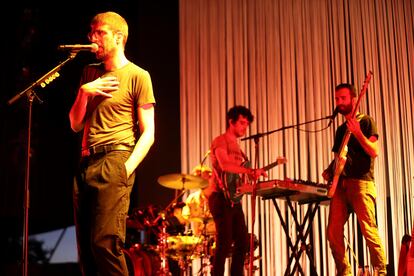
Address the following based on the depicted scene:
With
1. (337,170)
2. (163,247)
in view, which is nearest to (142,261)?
(163,247)

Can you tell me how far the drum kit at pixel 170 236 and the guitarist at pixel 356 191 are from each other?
203 centimetres

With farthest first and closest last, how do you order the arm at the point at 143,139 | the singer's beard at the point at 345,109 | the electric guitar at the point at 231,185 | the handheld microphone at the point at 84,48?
the electric guitar at the point at 231,185 < the singer's beard at the point at 345,109 < the handheld microphone at the point at 84,48 < the arm at the point at 143,139

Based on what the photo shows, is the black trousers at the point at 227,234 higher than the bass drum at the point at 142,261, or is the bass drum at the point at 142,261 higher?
the black trousers at the point at 227,234

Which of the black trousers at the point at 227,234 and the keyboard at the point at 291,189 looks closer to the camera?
the keyboard at the point at 291,189

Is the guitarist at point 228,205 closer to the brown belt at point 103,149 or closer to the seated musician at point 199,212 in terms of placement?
the seated musician at point 199,212

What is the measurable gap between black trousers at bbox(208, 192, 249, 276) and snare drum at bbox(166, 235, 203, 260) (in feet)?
3.61

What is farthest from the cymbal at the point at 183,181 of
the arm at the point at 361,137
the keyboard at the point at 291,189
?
the arm at the point at 361,137

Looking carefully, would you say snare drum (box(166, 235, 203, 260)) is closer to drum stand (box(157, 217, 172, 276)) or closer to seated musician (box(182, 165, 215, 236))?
drum stand (box(157, 217, 172, 276))

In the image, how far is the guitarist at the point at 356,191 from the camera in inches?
202

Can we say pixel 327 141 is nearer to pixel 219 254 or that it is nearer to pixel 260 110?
pixel 260 110

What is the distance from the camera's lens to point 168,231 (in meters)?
7.18

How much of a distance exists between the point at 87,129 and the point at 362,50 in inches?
203

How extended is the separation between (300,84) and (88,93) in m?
5.05

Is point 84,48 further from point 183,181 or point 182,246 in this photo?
point 182,246
